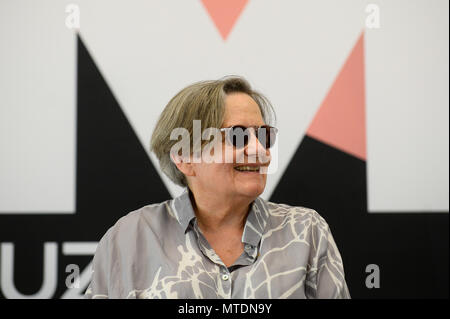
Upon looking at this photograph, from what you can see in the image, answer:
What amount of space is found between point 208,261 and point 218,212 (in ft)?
0.63

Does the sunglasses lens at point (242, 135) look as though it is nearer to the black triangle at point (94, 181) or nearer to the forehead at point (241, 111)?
the forehead at point (241, 111)

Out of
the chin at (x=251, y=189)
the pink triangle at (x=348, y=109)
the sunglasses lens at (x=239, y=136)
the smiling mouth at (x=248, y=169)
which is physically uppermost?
the pink triangle at (x=348, y=109)

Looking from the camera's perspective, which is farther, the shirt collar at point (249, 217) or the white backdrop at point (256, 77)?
the white backdrop at point (256, 77)

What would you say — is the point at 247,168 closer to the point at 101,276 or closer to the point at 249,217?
the point at 249,217

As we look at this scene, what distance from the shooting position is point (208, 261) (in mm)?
1587

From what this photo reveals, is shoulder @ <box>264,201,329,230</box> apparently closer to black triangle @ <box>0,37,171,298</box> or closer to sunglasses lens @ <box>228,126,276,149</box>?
sunglasses lens @ <box>228,126,276,149</box>

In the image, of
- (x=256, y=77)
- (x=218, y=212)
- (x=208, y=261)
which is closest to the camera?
(x=208, y=261)

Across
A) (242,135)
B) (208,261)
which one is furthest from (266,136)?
(208,261)

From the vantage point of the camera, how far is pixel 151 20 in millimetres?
2424

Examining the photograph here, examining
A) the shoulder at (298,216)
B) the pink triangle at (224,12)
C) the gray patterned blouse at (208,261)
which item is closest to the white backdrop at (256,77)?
the pink triangle at (224,12)

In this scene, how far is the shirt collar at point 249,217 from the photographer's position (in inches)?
64.1

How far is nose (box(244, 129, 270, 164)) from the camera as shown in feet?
5.31

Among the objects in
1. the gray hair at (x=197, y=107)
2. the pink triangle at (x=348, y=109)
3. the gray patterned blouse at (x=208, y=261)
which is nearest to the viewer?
the gray patterned blouse at (x=208, y=261)

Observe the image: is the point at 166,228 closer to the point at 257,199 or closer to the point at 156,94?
the point at 257,199
